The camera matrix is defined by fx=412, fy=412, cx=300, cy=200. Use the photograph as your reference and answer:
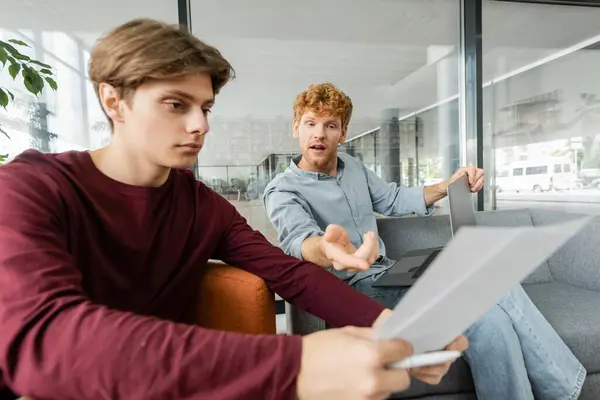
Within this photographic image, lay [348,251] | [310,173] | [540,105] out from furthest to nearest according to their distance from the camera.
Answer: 1. [540,105]
2. [310,173]
3. [348,251]

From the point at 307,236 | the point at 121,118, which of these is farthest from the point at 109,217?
the point at 307,236

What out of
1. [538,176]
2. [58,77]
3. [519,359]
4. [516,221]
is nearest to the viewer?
[519,359]

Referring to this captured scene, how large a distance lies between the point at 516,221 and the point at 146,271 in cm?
179

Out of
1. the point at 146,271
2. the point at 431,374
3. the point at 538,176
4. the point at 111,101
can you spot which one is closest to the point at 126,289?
the point at 146,271

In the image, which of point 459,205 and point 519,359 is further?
point 459,205

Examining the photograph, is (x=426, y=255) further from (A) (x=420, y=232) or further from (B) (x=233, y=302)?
(B) (x=233, y=302)

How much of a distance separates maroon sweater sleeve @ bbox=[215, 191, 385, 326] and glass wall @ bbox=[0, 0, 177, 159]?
170 cm

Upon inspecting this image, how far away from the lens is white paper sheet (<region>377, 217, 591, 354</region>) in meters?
0.34

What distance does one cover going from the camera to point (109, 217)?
2.58 ft

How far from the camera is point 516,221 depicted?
201cm

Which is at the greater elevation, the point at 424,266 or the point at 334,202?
the point at 334,202

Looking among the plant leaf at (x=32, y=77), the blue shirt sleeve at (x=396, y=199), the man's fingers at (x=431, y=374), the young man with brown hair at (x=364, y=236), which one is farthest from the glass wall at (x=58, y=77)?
the man's fingers at (x=431, y=374)

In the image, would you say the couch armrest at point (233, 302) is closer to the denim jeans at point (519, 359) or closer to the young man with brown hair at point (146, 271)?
the young man with brown hair at point (146, 271)

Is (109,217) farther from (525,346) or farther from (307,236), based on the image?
(525,346)
